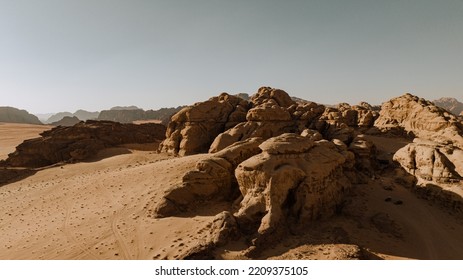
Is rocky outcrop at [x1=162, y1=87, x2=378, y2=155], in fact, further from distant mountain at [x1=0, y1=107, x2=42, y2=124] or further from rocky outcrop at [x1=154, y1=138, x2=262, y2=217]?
distant mountain at [x1=0, y1=107, x2=42, y2=124]

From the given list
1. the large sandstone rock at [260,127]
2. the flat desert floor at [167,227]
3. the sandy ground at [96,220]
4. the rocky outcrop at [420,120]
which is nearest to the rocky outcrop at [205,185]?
the flat desert floor at [167,227]

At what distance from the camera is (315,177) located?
11.9 m

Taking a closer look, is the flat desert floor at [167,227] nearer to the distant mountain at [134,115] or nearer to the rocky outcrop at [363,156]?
the rocky outcrop at [363,156]

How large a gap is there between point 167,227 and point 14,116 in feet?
430

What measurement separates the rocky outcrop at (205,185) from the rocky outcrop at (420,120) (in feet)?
48.9

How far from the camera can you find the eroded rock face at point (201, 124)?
24453 millimetres

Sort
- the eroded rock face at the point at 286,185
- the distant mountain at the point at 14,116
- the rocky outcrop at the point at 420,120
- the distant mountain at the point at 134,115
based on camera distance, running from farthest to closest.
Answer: the distant mountain at the point at 134,115 < the distant mountain at the point at 14,116 < the rocky outcrop at the point at 420,120 < the eroded rock face at the point at 286,185

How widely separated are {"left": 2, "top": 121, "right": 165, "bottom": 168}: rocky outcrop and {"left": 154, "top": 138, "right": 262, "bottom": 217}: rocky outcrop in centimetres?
2060

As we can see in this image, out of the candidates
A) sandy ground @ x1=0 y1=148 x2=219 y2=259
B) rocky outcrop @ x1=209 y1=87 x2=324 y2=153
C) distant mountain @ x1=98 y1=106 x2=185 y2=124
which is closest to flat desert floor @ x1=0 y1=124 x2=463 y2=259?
sandy ground @ x1=0 y1=148 x2=219 y2=259

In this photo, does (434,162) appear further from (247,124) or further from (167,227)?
(167,227)

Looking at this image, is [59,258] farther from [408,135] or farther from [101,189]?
[408,135]

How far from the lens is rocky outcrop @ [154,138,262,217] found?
14375 millimetres

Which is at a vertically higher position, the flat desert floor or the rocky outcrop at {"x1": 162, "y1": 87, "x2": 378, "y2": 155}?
the rocky outcrop at {"x1": 162, "y1": 87, "x2": 378, "y2": 155}

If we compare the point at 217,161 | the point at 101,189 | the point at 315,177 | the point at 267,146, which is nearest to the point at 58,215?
the point at 101,189
